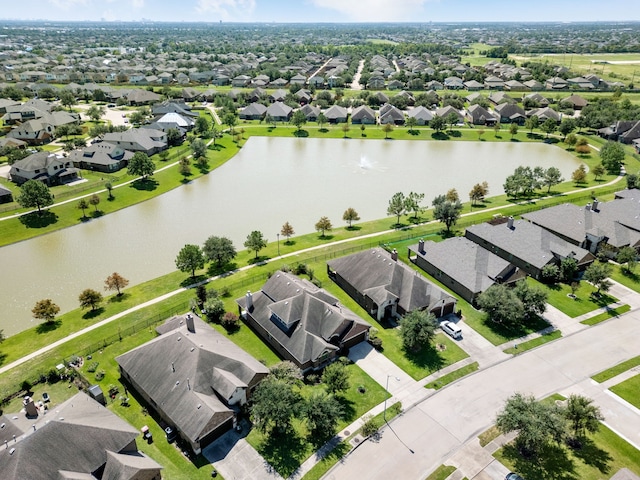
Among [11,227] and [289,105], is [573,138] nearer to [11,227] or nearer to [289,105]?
[289,105]

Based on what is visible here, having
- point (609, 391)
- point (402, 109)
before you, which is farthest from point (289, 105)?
point (609, 391)

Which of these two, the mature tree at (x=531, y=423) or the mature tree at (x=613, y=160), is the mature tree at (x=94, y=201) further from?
the mature tree at (x=613, y=160)

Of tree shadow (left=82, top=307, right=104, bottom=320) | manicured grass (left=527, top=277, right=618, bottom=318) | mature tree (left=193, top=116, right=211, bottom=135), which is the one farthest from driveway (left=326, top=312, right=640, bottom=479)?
mature tree (left=193, top=116, right=211, bottom=135)

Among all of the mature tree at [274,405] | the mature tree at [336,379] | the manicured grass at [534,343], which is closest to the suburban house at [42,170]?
the mature tree at [274,405]

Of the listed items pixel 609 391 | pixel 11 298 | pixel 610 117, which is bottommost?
pixel 11 298

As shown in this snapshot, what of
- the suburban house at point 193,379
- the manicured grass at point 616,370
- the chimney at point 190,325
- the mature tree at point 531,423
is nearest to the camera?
the mature tree at point 531,423

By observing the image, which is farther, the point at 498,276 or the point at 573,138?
the point at 573,138

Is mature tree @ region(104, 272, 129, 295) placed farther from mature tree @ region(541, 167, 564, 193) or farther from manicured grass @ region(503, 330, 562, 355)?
mature tree @ region(541, 167, 564, 193)
